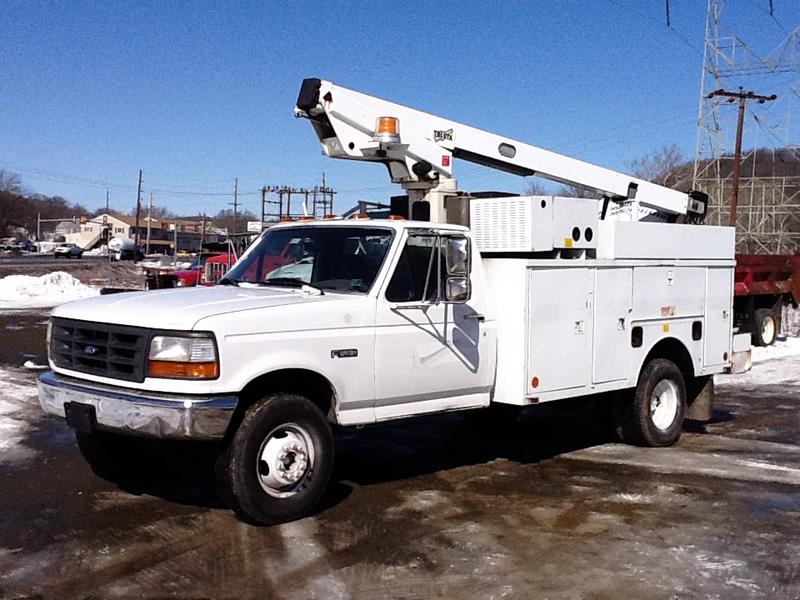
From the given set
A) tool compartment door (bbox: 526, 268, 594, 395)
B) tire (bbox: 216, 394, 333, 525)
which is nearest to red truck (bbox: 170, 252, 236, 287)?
tool compartment door (bbox: 526, 268, 594, 395)

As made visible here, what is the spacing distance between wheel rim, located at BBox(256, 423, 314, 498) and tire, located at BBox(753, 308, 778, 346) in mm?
14170

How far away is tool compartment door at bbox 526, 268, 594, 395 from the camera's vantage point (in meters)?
7.38

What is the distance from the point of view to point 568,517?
253 inches

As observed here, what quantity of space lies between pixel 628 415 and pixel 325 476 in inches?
151

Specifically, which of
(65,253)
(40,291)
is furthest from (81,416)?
(65,253)

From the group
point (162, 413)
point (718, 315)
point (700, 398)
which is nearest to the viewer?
point (162, 413)

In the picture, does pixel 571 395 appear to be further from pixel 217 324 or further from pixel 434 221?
pixel 217 324

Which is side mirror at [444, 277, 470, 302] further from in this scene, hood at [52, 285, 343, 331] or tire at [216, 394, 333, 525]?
tire at [216, 394, 333, 525]

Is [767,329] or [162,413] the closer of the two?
[162,413]

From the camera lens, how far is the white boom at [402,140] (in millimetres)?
7742

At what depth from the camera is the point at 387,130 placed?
7.49 meters

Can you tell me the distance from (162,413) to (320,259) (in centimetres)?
203

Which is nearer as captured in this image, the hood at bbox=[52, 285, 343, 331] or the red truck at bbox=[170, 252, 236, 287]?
the hood at bbox=[52, 285, 343, 331]

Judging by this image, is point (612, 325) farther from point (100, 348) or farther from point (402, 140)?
point (100, 348)
